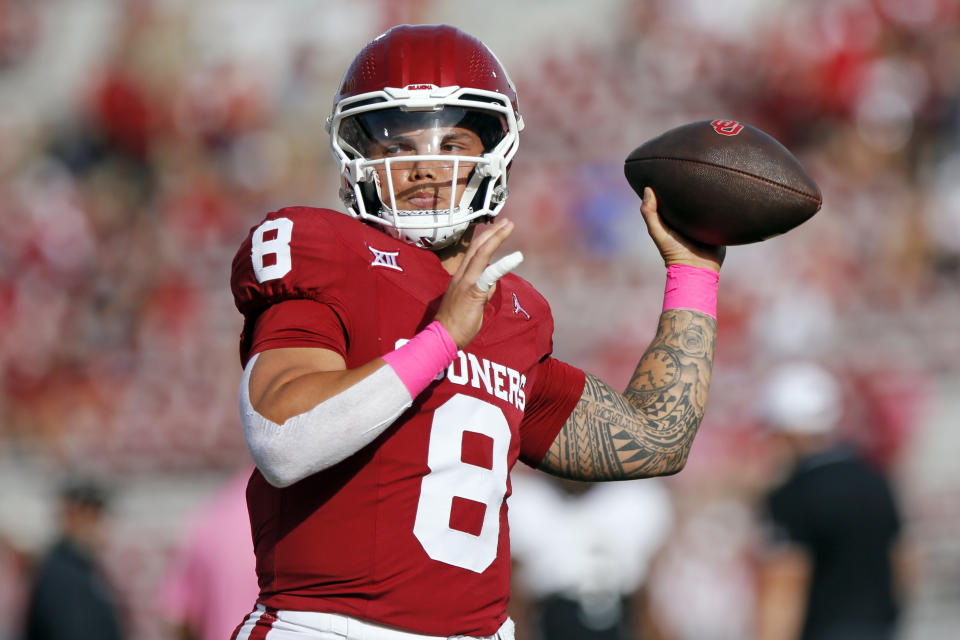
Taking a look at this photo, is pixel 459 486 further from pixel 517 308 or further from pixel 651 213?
pixel 651 213

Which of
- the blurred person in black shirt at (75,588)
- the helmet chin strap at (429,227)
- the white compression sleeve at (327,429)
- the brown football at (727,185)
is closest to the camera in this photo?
the white compression sleeve at (327,429)

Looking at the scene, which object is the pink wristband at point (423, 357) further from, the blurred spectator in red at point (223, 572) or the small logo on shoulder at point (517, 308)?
the blurred spectator in red at point (223, 572)

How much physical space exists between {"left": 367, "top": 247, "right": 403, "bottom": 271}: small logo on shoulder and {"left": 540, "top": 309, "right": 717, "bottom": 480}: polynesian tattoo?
541mm

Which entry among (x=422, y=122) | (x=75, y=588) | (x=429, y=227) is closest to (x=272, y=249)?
(x=429, y=227)

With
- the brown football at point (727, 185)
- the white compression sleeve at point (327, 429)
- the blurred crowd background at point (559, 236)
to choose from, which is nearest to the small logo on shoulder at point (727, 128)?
the brown football at point (727, 185)

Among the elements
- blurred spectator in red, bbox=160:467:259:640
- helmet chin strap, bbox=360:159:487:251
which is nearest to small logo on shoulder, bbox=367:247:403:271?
helmet chin strap, bbox=360:159:487:251

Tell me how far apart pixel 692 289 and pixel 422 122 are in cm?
68

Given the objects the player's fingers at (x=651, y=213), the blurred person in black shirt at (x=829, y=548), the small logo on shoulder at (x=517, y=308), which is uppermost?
the player's fingers at (x=651, y=213)

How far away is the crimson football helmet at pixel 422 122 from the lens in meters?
2.30

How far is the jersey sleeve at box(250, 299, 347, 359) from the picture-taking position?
6.48 ft

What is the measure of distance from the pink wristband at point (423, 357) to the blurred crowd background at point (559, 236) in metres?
3.58

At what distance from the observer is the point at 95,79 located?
12586mm

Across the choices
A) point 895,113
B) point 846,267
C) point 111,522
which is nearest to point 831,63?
point 895,113

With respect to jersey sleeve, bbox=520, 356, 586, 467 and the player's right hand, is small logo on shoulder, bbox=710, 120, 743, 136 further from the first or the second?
the player's right hand
